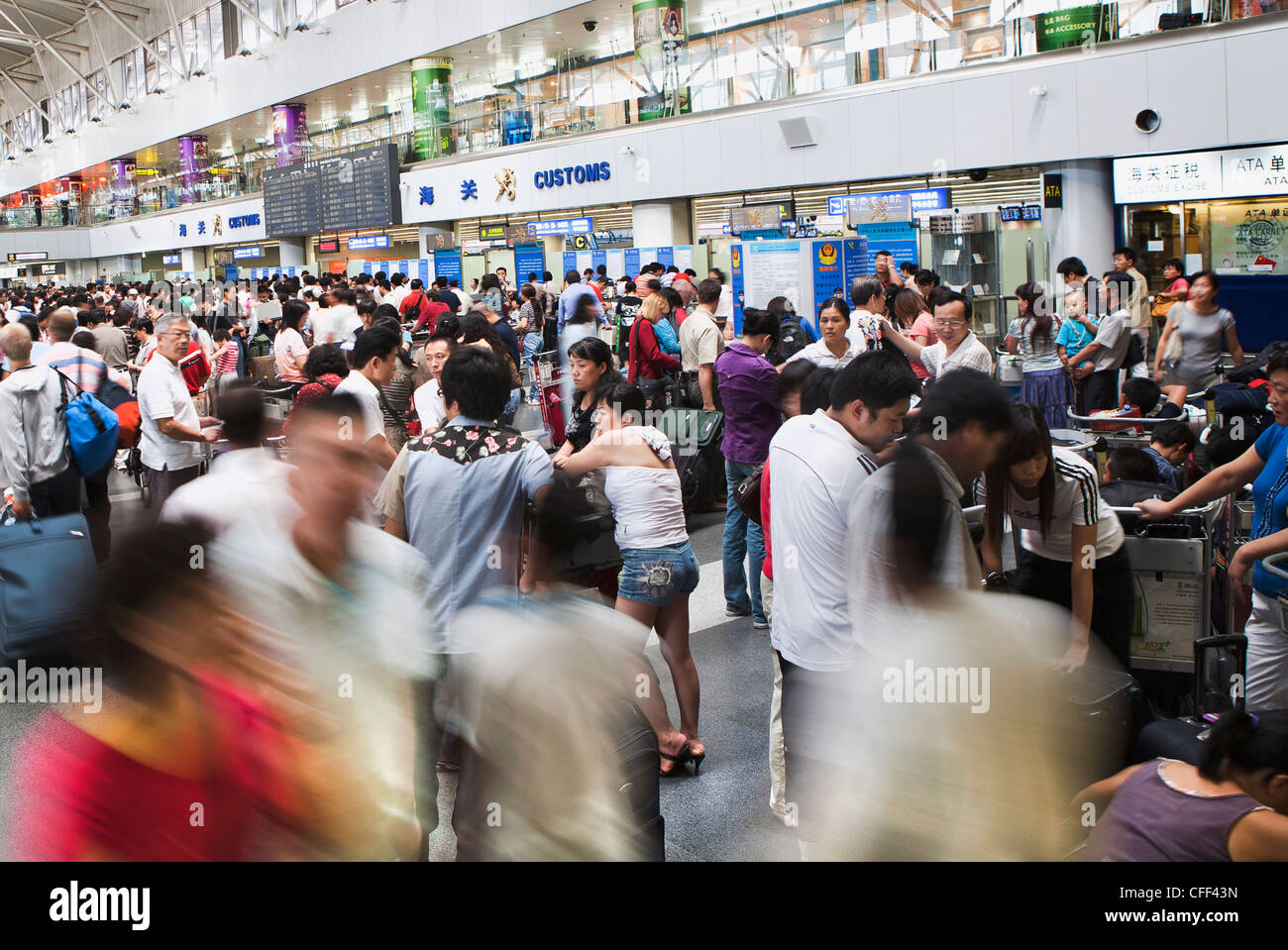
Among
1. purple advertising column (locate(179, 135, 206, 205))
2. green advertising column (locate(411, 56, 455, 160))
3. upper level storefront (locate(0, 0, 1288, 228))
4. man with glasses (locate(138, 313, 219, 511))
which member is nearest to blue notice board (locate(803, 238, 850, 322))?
upper level storefront (locate(0, 0, 1288, 228))

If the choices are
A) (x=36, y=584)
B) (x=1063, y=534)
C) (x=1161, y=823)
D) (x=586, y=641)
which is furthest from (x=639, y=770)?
(x=36, y=584)

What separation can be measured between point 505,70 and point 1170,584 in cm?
2621

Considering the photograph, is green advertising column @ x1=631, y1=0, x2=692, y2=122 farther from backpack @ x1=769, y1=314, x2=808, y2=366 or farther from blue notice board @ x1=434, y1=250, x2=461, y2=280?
backpack @ x1=769, y1=314, x2=808, y2=366

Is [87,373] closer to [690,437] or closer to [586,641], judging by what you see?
[690,437]

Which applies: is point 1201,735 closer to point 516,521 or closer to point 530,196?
point 516,521

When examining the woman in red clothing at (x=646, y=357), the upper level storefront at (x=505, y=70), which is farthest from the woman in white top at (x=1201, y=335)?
the upper level storefront at (x=505, y=70)

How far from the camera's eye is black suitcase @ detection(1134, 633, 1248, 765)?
3277mm

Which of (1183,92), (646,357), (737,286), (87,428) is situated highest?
(1183,92)

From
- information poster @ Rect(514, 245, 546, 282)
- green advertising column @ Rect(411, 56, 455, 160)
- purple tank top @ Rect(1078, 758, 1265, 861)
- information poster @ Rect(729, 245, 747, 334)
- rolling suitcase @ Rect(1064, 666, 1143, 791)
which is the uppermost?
green advertising column @ Rect(411, 56, 455, 160)

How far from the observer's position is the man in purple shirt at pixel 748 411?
575 cm

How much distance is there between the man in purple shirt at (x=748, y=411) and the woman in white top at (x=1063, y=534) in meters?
1.87

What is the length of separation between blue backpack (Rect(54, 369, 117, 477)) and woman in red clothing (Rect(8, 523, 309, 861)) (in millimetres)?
4261

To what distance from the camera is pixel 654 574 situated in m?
4.20
